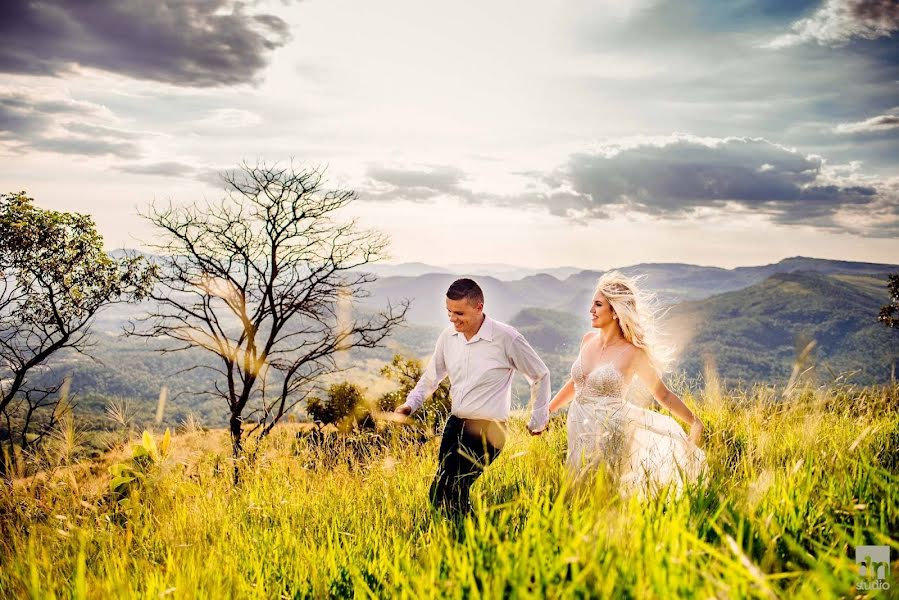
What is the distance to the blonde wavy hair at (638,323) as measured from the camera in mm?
5520

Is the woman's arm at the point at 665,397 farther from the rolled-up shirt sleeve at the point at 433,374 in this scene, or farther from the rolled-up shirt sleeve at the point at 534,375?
the rolled-up shirt sleeve at the point at 433,374

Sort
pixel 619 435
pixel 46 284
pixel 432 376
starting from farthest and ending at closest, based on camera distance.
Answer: pixel 46 284 → pixel 432 376 → pixel 619 435

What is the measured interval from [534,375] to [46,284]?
22153 mm

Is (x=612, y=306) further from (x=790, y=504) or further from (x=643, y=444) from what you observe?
(x=790, y=504)

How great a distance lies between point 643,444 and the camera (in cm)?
460

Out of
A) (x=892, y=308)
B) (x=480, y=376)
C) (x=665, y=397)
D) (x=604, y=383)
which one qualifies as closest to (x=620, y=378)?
(x=604, y=383)

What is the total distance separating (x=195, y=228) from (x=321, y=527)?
1976 centimetres

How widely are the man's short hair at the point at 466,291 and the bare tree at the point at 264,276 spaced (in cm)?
1446

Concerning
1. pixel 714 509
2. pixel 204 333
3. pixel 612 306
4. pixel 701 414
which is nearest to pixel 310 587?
pixel 714 509

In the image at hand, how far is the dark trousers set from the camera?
4.01 meters

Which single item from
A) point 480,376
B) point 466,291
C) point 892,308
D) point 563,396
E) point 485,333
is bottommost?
point 892,308

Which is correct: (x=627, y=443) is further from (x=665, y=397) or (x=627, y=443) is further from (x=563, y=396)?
(x=563, y=396)

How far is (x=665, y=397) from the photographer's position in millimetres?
5066

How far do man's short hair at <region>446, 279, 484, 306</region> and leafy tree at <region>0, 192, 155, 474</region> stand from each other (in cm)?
2016
